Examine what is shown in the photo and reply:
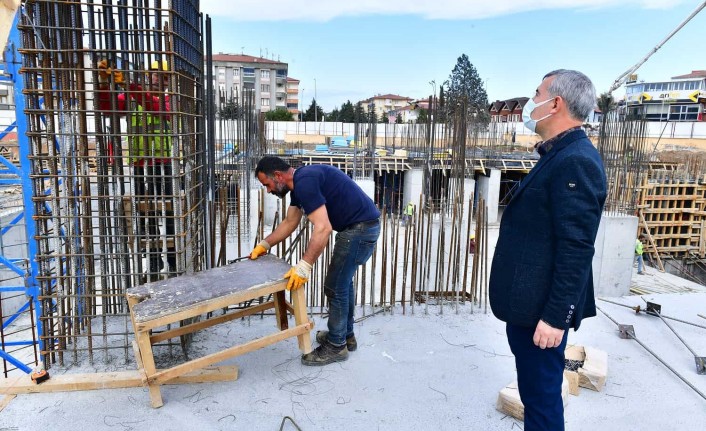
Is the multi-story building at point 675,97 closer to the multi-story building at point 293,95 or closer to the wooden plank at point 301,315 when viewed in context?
the wooden plank at point 301,315

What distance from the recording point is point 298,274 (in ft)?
8.83

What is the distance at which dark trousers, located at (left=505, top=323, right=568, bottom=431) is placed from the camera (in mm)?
1885

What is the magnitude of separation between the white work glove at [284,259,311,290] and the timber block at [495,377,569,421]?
128 centimetres

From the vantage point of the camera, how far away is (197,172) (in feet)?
11.0

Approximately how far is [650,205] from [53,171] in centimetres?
1545

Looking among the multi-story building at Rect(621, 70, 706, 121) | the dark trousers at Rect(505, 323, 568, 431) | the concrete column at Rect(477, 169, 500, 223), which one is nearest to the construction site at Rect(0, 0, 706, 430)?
the dark trousers at Rect(505, 323, 568, 431)

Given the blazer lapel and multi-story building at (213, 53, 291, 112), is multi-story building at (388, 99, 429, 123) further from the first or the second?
multi-story building at (213, 53, 291, 112)

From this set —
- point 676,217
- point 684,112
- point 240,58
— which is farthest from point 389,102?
point 676,217

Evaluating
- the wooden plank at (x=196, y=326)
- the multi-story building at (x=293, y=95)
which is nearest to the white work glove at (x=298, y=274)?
the wooden plank at (x=196, y=326)

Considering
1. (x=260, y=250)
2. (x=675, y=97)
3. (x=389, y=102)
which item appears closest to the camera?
(x=260, y=250)

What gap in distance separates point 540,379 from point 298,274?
1.37 m

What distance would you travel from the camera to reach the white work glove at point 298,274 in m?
2.69

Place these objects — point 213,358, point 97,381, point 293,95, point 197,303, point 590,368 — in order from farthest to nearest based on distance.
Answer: point 293,95, point 590,368, point 97,381, point 213,358, point 197,303

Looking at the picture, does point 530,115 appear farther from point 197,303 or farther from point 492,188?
point 492,188
